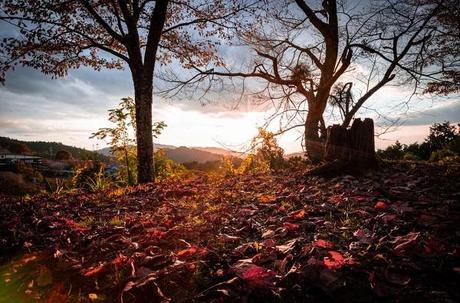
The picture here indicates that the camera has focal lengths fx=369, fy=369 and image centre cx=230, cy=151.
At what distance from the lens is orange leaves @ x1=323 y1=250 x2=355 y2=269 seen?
2.30m

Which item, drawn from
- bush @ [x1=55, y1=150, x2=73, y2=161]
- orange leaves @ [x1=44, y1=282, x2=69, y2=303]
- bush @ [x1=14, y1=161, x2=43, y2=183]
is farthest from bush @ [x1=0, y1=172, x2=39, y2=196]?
bush @ [x1=55, y1=150, x2=73, y2=161]

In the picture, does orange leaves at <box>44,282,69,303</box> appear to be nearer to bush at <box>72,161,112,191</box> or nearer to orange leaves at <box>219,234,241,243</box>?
orange leaves at <box>219,234,241,243</box>

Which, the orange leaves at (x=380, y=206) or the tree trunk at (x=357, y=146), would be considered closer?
the orange leaves at (x=380, y=206)

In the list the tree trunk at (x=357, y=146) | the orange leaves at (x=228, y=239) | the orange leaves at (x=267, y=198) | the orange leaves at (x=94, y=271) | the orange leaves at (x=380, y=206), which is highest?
the tree trunk at (x=357, y=146)

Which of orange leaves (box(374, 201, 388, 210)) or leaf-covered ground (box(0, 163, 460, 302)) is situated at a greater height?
orange leaves (box(374, 201, 388, 210))

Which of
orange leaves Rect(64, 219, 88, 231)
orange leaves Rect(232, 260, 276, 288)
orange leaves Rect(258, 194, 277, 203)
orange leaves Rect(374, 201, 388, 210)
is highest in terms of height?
orange leaves Rect(374, 201, 388, 210)

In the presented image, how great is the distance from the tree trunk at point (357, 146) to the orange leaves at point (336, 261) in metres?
4.45

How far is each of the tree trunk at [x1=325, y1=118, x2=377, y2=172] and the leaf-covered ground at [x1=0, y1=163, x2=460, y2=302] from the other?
1534mm

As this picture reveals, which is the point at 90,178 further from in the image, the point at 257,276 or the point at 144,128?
the point at 257,276

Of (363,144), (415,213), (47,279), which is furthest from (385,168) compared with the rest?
(47,279)

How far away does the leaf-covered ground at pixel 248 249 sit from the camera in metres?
2.17

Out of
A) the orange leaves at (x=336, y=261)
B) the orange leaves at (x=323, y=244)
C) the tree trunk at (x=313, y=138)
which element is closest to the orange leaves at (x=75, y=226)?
the orange leaves at (x=323, y=244)

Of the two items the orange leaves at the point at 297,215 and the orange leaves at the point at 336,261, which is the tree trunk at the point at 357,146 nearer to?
the orange leaves at the point at 297,215

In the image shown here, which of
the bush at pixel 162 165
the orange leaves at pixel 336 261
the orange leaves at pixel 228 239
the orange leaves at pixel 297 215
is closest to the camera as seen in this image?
the orange leaves at pixel 336 261
